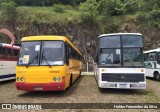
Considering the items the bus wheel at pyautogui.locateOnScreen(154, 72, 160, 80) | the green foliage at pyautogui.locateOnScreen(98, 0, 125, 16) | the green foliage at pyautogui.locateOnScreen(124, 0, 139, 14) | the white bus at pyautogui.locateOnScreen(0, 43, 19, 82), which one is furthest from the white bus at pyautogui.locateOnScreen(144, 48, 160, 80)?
the green foliage at pyautogui.locateOnScreen(124, 0, 139, 14)

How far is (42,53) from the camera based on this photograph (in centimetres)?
1119

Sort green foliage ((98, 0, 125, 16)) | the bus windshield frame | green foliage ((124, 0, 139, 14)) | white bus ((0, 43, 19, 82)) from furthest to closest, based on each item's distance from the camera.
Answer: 1. green foliage ((124, 0, 139, 14))
2. green foliage ((98, 0, 125, 16))
3. white bus ((0, 43, 19, 82))
4. the bus windshield frame

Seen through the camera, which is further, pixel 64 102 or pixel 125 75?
pixel 125 75

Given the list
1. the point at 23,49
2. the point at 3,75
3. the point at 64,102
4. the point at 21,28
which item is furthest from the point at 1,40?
the point at 64,102

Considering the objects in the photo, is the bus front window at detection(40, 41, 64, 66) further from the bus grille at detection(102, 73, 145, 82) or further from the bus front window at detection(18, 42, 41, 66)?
the bus grille at detection(102, 73, 145, 82)

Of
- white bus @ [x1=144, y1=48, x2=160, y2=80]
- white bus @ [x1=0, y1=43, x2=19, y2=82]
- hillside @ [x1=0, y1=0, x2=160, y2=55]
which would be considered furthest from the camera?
hillside @ [x1=0, y1=0, x2=160, y2=55]

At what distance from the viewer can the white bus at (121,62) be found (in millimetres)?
11570

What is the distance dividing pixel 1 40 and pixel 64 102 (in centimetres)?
2816

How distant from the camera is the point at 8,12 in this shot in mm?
37344

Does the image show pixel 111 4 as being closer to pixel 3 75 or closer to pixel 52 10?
pixel 52 10

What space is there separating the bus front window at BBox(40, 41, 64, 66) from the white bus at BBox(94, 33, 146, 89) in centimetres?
205

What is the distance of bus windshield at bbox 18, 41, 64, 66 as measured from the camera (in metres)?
11.1

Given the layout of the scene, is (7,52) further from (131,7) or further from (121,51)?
(131,7)

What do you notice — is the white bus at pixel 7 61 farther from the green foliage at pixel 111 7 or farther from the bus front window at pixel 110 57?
the green foliage at pixel 111 7
